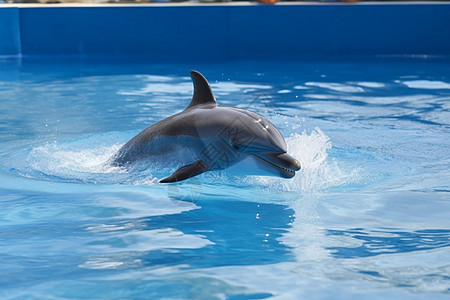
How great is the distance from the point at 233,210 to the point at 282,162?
0.59 m

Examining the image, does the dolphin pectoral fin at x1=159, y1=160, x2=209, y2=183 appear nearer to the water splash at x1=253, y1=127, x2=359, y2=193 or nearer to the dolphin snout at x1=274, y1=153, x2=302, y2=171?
the dolphin snout at x1=274, y1=153, x2=302, y2=171

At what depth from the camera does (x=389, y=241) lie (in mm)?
4195

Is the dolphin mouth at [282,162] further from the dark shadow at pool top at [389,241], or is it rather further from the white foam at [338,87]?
the white foam at [338,87]

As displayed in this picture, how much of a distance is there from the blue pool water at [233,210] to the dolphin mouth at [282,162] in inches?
13.0

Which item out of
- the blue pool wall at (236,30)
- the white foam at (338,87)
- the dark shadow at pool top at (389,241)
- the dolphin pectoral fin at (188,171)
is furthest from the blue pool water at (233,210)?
the blue pool wall at (236,30)

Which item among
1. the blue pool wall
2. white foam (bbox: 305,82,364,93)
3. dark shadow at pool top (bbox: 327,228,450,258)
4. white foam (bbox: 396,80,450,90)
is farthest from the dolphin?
the blue pool wall

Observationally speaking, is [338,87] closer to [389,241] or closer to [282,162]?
[282,162]

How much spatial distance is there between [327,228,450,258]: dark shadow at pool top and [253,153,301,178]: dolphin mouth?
0.48 metres

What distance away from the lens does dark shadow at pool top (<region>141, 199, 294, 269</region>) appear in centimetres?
386

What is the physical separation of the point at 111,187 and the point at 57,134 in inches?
95.2

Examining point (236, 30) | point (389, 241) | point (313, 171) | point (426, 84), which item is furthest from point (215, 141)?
point (236, 30)

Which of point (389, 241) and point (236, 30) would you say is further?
point (236, 30)

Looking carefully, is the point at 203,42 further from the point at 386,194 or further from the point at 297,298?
the point at 297,298

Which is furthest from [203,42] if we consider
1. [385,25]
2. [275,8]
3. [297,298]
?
[297,298]
